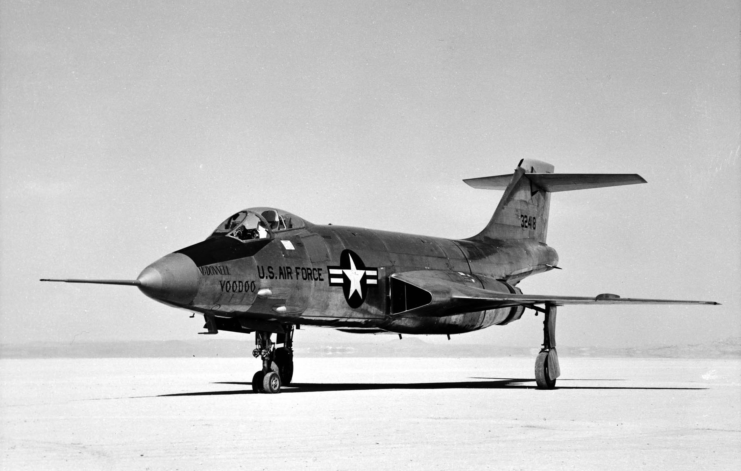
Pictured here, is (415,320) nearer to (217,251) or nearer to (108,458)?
(217,251)

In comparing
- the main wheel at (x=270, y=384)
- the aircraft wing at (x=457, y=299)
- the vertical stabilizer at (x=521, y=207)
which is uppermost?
the vertical stabilizer at (x=521, y=207)

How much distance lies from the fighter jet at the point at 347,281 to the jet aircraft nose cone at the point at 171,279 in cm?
2

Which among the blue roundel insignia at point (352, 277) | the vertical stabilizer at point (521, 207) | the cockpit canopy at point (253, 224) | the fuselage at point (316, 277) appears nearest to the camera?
the fuselage at point (316, 277)

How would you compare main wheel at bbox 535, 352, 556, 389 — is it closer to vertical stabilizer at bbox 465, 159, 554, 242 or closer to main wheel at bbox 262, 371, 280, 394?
main wheel at bbox 262, 371, 280, 394

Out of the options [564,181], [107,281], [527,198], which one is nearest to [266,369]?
[107,281]

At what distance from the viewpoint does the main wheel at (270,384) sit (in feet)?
50.0

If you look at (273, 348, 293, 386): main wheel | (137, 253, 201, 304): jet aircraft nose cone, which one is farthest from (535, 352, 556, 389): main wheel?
(137, 253, 201, 304): jet aircraft nose cone

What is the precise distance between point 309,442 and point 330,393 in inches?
287

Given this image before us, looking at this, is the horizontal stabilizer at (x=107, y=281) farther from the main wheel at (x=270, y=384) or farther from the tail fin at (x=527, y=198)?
the tail fin at (x=527, y=198)

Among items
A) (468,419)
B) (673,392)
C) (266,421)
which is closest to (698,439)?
(468,419)

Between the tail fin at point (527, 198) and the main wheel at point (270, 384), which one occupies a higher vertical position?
the tail fin at point (527, 198)

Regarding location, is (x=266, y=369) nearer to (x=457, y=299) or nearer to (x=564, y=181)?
(x=457, y=299)

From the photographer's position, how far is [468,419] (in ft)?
35.1

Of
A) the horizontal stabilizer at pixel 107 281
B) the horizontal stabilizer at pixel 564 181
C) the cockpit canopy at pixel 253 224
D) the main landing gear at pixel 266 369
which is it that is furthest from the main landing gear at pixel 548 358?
the horizontal stabilizer at pixel 107 281
